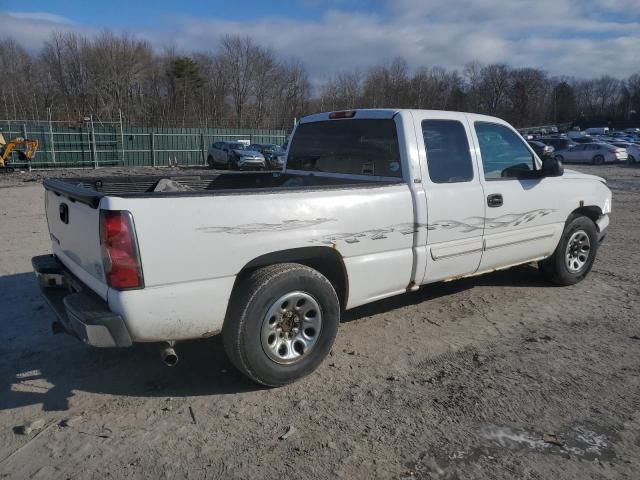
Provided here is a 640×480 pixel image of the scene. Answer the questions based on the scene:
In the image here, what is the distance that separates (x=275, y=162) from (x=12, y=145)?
1302 centimetres

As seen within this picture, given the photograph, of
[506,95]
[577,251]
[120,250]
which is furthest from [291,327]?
[506,95]

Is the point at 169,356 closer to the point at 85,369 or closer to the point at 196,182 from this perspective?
the point at 85,369

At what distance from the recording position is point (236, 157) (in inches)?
1133

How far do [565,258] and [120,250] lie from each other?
16.1ft

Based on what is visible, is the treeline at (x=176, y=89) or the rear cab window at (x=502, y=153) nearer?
the rear cab window at (x=502, y=153)

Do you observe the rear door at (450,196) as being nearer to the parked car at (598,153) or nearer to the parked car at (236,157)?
the parked car at (236,157)

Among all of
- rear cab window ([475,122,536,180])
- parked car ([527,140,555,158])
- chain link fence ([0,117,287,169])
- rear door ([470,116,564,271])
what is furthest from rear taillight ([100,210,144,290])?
chain link fence ([0,117,287,169])

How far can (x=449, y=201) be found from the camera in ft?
14.5

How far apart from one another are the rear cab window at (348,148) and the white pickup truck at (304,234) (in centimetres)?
2

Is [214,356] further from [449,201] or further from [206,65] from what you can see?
[206,65]

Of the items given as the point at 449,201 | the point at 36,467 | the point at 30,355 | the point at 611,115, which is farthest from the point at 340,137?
the point at 611,115

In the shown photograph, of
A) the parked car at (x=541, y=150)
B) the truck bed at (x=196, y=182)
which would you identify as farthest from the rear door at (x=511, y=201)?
the truck bed at (x=196, y=182)

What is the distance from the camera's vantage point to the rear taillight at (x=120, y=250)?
2.91 metres

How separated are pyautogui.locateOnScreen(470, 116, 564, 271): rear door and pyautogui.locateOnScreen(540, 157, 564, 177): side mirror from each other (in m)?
0.12
